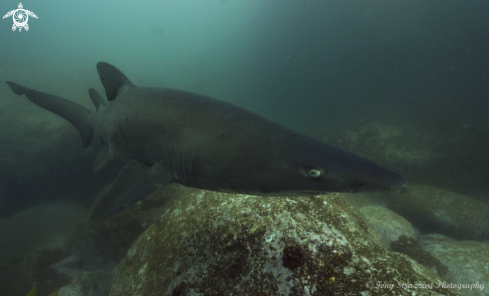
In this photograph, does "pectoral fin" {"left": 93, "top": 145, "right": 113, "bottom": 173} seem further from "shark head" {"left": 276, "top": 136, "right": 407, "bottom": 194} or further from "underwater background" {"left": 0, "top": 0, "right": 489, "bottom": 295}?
"underwater background" {"left": 0, "top": 0, "right": 489, "bottom": 295}

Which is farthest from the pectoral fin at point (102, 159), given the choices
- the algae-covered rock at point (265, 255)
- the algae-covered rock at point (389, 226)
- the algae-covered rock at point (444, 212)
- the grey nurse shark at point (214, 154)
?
the algae-covered rock at point (444, 212)

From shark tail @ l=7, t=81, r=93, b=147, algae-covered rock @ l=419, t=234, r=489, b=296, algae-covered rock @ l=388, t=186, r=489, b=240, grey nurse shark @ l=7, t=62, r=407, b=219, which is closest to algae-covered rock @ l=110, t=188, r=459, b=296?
grey nurse shark @ l=7, t=62, r=407, b=219

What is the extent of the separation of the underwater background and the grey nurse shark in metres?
10.2

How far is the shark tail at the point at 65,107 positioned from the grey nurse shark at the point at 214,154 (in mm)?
1236

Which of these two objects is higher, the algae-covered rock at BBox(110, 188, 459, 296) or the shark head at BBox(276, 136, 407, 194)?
the shark head at BBox(276, 136, 407, 194)

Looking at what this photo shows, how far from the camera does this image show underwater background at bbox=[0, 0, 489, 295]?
10.5 m

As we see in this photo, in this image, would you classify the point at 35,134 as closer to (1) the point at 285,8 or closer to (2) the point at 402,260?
(2) the point at 402,260

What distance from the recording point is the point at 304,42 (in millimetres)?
43031

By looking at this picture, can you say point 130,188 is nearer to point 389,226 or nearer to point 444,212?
point 389,226

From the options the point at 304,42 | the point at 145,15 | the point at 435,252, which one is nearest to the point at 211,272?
the point at 435,252

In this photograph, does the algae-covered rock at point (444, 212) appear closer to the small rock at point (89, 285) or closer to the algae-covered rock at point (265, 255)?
the algae-covered rock at point (265, 255)

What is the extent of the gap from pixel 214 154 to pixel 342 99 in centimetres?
3908

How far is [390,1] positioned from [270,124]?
3739 centimetres

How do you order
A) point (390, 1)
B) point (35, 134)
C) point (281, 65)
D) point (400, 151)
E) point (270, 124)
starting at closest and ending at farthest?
1. point (270, 124)
2. point (35, 134)
3. point (400, 151)
4. point (390, 1)
5. point (281, 65)
